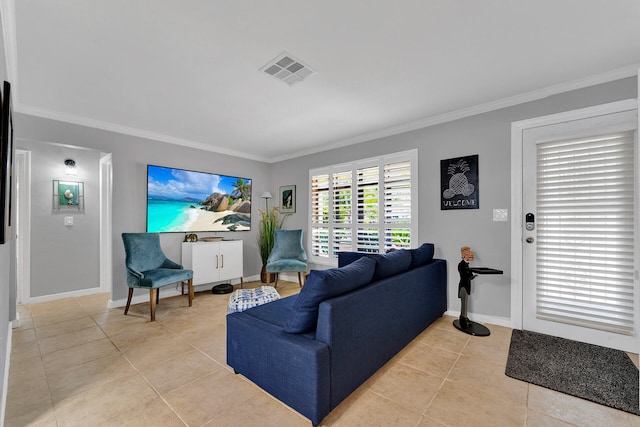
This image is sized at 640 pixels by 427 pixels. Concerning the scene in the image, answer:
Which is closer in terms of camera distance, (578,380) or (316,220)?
(578,380)

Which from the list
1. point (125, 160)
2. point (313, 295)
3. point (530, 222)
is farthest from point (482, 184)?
point (125, 160)

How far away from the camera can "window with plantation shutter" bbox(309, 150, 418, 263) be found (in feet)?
12.0

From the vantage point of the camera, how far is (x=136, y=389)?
6.17 feet

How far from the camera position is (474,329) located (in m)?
2.80

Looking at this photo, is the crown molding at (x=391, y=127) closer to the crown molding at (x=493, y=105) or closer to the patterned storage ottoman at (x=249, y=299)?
the crown molding at (x=493, y=105)

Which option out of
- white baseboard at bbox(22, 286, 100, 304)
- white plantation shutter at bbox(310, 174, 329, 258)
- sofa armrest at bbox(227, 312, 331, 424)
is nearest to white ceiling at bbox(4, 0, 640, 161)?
white plantation shutter at bbox(310, 174, 329, 258)

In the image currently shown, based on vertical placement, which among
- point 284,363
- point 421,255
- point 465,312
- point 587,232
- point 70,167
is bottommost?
point 465,312

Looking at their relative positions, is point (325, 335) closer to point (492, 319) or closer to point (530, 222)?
point (492, 319)

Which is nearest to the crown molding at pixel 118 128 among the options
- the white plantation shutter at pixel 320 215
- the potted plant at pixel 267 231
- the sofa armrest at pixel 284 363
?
the potted plant at pixel 267 231

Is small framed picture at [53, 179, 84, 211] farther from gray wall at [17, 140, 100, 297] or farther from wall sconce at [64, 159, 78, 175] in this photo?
wall sconce at [64, 159, 78, 175]

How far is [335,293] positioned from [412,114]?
2545 mm

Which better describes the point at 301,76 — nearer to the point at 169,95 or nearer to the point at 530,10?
the point at 169,95

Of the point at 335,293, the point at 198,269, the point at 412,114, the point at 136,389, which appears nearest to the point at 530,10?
the point at 412,114

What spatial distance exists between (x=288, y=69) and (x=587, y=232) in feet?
10.1
